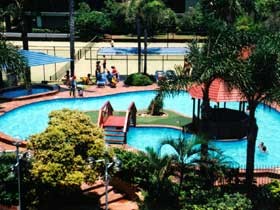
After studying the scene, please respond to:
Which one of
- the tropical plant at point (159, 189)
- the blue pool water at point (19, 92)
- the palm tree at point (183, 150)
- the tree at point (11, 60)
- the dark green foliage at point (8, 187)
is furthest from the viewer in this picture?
the blue pool water at point (19, 92)

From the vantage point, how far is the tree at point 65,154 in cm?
1795

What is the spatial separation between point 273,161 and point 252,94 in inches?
317

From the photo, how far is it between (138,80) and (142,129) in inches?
390

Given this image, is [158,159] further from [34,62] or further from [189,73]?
[34,62]

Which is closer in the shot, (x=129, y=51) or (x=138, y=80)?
(x=138, y=80)

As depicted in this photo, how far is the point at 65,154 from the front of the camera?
709 inches

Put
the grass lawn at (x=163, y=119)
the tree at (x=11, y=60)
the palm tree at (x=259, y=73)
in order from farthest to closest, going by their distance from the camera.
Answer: the grass lawn at (x=163, y=119) < the tree at (x=11, y=60) < the palm tree at (x=259, y=73)

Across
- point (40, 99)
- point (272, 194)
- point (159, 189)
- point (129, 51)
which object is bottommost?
point (272, 194)

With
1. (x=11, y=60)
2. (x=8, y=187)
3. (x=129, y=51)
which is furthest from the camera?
(x=129, y=51)

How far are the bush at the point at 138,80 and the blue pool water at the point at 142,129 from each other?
1.43 metres

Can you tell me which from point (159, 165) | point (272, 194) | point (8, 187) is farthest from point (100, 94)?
point (272, 194)

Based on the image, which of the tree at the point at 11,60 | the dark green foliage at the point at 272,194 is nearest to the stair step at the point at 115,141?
the tree at the point at 11,60

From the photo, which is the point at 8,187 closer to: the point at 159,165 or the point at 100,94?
the point at 159,165

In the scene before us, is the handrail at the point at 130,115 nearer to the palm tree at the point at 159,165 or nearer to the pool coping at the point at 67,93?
the pool coping at the point at 67,93
